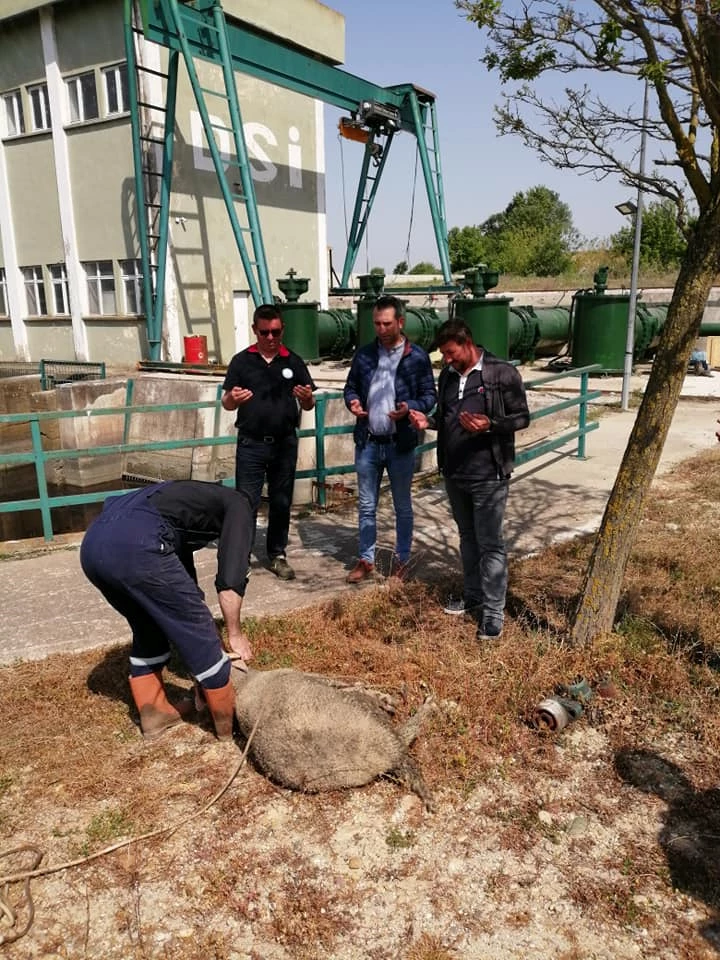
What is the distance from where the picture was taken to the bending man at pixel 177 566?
2912 millimetres

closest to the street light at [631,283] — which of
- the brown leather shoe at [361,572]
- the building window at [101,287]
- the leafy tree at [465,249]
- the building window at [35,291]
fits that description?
the brown leather shoe at [361,572]

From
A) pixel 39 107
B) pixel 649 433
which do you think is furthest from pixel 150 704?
pixel 39 107

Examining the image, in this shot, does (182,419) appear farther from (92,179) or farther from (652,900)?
(652,900)

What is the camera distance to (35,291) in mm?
20016

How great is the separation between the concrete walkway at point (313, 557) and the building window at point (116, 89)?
13.4 m

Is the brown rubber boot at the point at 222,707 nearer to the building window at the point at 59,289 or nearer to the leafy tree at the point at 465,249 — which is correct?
the building window at the point at 59,289

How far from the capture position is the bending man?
291 cm

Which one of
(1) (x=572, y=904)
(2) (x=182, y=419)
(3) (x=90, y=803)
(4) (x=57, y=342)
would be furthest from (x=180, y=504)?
(4) (x=57, y=342)

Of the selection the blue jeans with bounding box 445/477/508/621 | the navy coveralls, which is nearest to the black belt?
the blue jeans with bounding box 445/477/508/621

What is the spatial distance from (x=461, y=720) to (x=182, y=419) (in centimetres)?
1176

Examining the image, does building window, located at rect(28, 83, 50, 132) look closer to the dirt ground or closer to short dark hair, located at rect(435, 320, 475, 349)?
short dark hair, located at rect(435, 320, 475, 349)

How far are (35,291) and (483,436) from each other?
19.1 meters

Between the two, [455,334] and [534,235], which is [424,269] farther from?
[455,334]

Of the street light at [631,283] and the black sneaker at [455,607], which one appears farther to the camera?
the street light at [631,283]
